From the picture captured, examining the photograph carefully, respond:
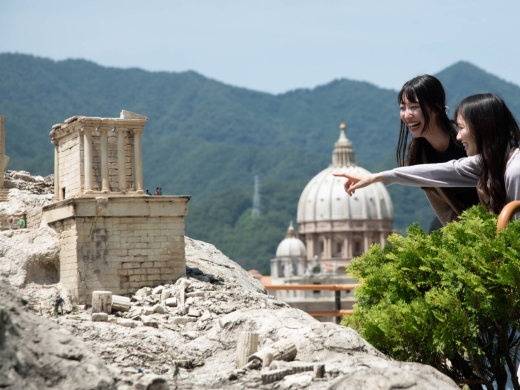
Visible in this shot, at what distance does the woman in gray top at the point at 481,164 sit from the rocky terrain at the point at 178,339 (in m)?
1.68

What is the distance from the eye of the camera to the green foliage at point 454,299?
35.9ft

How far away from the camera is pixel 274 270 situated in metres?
108

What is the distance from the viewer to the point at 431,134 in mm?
8789

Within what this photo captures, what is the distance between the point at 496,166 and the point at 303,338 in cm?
439

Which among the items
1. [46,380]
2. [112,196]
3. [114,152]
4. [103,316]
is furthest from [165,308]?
[46,380]

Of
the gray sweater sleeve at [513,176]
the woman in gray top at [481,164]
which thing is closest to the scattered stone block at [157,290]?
the woman in gray top at [481,164]

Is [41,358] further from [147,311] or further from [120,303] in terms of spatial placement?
[120,303]

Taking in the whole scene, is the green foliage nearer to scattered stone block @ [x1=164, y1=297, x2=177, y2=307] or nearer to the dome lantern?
scattered stone block @ [x1=164, y1=297, x2=177, y2=307]

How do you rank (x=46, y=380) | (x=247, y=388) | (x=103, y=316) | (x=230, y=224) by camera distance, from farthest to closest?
(x=230, y=224) < (x=103, y=316) < (x=247, y=388) < (x=46, y=380)

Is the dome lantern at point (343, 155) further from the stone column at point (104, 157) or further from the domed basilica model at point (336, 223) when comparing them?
the stone column at point (104, 157)

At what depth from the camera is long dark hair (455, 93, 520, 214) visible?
26.5 feet

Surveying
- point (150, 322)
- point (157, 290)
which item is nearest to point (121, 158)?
point (157, 290)

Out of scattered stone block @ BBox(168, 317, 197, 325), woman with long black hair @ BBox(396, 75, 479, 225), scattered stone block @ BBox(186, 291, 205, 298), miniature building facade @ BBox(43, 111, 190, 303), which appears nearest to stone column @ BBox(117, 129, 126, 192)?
miniature building facade @ BBox(43, 111, 190, 303)

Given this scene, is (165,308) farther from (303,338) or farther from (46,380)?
(46,380)
